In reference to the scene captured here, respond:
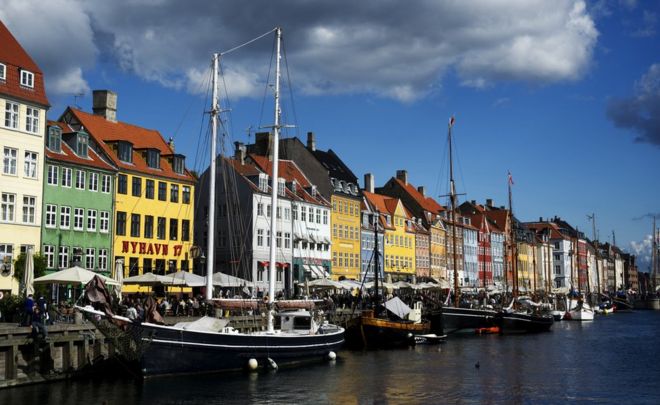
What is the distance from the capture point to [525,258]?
160000 mm

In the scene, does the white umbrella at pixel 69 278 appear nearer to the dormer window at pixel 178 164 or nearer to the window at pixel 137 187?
the window at pixel 137 187

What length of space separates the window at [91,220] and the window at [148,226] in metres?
5.04

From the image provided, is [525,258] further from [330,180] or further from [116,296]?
[116,296]

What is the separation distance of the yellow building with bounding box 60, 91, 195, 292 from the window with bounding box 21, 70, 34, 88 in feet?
24.9

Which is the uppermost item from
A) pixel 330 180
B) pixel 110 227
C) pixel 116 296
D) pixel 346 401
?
pixel 330 180

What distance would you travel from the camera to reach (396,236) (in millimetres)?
105312

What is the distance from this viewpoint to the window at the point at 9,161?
51.8m

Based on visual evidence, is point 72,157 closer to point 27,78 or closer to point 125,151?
point 125,151

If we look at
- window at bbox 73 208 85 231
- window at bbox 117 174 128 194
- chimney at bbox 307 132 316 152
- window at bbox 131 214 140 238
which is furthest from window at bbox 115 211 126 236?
chimney at bbox 307 132 316 152

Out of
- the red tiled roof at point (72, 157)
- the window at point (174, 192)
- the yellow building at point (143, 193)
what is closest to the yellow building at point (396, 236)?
the yellow building at point (143, 193)

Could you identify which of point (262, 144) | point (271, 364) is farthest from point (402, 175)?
point (271, 364)

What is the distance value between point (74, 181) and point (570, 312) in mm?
67694

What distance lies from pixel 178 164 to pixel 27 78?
15.9 meters

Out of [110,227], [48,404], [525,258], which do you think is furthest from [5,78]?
[525,258]
